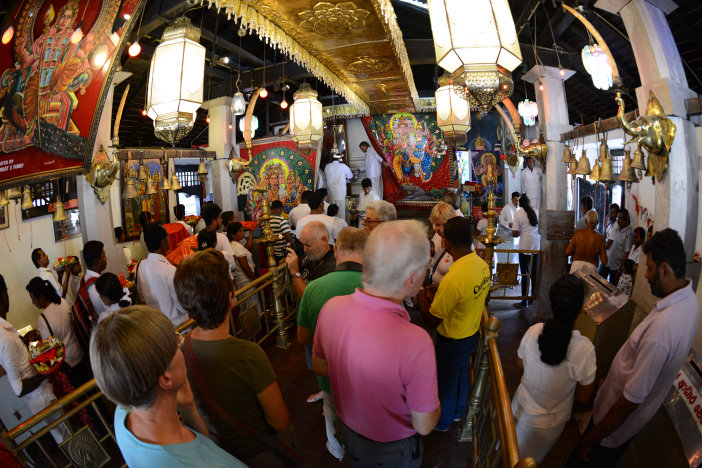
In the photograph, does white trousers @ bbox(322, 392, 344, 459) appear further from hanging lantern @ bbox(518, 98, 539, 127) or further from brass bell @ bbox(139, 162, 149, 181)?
hanging lantern @ bbox(518, 98, 539, 127)

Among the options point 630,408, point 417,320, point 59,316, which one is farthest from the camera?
point 417,320

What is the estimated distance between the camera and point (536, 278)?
21.9 feet

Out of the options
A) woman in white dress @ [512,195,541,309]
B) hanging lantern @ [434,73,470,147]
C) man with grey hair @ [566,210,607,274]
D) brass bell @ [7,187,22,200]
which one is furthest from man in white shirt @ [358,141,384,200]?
brass bell @ [7,187,22,200]

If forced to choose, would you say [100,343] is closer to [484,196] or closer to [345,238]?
[345,238]

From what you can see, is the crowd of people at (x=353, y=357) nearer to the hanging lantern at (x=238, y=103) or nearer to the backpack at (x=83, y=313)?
the backpack at (x=83, y=313)

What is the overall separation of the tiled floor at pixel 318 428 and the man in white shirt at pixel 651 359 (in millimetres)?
823

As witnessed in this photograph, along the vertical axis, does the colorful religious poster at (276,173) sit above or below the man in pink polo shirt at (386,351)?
above

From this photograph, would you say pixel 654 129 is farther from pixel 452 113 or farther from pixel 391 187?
pixel 391 187

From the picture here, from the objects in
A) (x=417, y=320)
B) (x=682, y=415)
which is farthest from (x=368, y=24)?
(x=682, y=415)

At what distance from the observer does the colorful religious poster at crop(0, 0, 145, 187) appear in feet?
9.80

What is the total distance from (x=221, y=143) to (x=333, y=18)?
246 inches

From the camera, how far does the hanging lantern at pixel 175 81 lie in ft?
11.5

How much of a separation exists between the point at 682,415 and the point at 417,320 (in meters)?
3.09

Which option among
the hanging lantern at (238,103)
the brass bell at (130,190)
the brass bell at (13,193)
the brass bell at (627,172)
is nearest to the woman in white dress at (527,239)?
the brass bell at (627,172)
